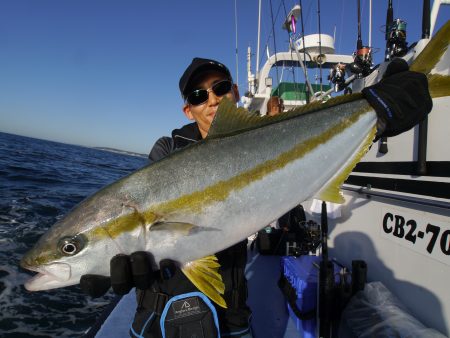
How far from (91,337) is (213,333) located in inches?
79.1

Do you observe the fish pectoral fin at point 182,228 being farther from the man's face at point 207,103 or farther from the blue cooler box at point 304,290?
the blue cooler box at point 304,290

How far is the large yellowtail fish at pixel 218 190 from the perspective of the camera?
1975 mm

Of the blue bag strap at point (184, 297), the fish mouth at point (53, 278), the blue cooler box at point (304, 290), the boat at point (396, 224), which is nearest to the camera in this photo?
the fish mouth at point (53, 278)

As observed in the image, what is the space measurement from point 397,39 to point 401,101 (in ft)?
7.34

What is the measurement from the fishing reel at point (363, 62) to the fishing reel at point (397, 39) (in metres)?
0.61

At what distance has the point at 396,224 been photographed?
3545 millimetres

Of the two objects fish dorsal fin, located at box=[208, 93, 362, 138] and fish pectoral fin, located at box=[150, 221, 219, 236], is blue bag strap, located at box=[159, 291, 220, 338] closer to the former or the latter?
fish pectoral fin, located at box=[150, 221, 219, 236]

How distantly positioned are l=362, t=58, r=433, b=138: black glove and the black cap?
56.9 inches

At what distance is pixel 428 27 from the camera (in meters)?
3.42

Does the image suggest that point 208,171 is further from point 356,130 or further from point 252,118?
point 356,130

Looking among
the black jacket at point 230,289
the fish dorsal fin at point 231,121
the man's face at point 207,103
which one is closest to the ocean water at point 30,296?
the man's face at point 207,103

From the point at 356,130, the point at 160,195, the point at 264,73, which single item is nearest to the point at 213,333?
the point at 160,195

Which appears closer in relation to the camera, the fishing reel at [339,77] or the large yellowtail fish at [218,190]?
the large yellowtail fish at [218,190]

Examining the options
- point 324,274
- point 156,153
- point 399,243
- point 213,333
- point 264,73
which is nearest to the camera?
point 213,333
